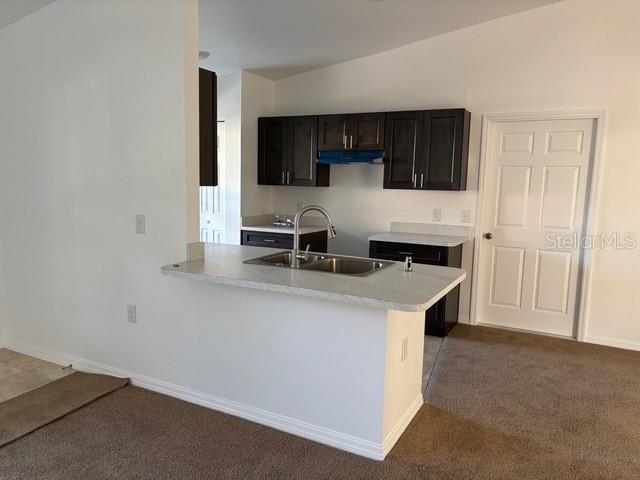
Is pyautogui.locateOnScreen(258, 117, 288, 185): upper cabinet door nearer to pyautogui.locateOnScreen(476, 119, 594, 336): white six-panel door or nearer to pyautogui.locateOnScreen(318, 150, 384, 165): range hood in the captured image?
pyautogui.locateOnScreen(318, 150, 384, 165): range hood

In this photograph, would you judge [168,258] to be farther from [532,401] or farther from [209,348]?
[532,401]

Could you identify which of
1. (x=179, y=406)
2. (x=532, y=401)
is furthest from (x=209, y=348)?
(x=532, y=401)

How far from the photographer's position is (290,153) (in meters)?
5.04

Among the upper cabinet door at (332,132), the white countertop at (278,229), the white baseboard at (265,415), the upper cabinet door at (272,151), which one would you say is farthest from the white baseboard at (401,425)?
the upper cabinet door at (272,151)

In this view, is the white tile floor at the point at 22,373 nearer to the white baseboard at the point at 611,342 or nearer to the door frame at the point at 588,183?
the door frame at the point at 588,183

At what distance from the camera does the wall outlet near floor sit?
2.52 metres

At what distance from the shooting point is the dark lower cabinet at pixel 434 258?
4133mm

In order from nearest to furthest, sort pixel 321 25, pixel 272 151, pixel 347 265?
pixel 347 265 < pixel 321 25 < pixel 272 151

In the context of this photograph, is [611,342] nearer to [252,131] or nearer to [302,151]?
[302,151]

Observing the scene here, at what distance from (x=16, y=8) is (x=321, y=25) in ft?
7.19

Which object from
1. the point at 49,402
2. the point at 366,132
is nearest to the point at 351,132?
the point at 366,132

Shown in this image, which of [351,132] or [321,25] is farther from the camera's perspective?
[351,132]

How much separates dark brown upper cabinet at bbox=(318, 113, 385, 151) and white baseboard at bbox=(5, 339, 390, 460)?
2550 millimetres

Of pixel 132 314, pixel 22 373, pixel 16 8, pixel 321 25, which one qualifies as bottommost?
pixel 22 373
